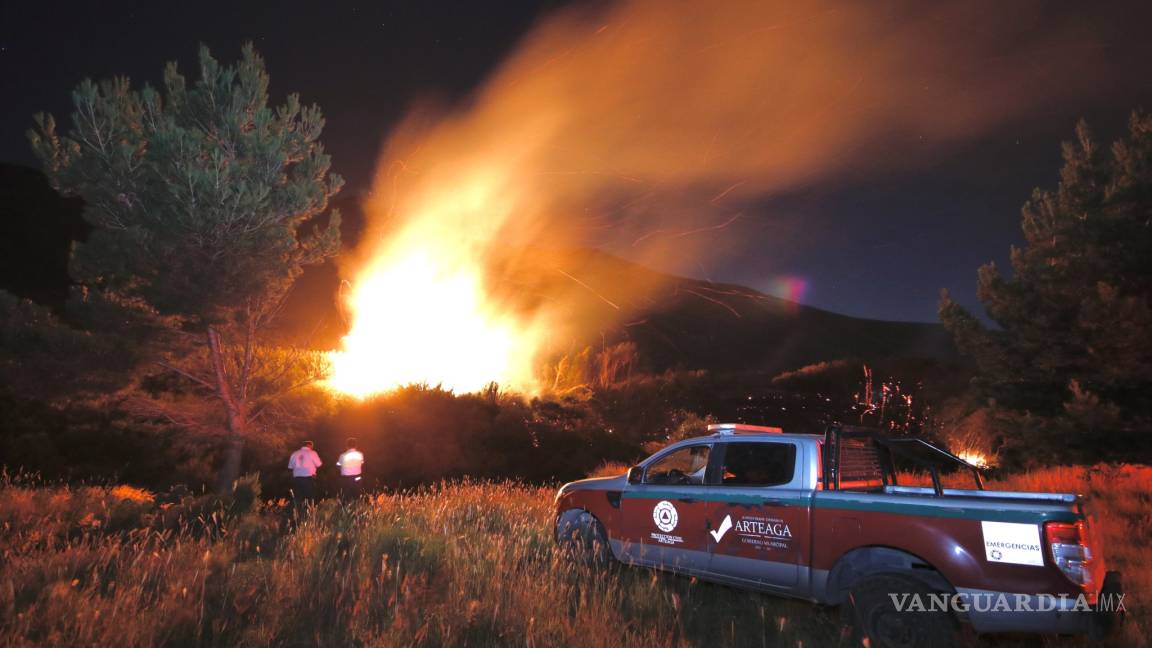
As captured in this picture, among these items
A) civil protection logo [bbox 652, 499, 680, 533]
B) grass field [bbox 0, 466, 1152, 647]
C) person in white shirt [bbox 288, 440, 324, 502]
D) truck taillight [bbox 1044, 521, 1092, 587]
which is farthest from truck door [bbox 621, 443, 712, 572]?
person in white shirt [bbox 288, 440, 324, 502]

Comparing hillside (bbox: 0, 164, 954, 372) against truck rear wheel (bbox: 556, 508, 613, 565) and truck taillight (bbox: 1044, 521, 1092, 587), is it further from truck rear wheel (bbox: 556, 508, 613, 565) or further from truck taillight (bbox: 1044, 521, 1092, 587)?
truck taillight (bbox: 1044, 521, 1092, 587)

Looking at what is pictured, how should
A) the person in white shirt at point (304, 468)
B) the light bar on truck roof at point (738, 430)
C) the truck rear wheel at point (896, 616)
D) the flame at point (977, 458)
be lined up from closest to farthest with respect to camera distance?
the truck rear wheel at point (896, 616)
the light bar on truck roof at point (738, 430)
the person in white shirt at point (304, 468)
the flame at point (977, 458)

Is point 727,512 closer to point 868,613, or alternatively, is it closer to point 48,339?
point 868,613

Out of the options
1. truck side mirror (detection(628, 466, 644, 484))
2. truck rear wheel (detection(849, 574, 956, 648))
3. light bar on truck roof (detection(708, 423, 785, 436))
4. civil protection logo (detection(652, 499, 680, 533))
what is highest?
light bar on truck roof (detection(708, 423, 785, 436))

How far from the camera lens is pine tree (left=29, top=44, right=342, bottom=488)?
57.4 feet

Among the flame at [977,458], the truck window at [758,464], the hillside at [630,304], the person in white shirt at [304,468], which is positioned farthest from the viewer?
the hillside at [630,304]

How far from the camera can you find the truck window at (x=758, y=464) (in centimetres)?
634

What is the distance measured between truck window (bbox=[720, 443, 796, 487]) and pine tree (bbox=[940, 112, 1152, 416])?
1297 cm

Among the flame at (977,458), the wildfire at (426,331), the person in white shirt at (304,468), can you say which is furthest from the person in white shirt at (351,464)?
the flame at (977,458)

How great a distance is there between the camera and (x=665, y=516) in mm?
7133

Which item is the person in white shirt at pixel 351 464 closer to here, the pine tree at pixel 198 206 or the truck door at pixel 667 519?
the pine tree at pixel 198 206

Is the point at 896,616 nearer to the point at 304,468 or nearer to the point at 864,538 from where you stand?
the point at 864,538

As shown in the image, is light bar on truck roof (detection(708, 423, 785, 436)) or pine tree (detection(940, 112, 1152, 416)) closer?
light bar on truck roof (detection(708, 423, 785, 436))

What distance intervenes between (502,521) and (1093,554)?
23.9 ft
